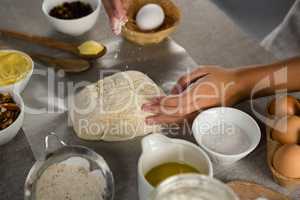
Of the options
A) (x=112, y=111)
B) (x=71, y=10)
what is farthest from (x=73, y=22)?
(x=112, y=111)

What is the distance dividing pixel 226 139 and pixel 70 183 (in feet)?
0.98

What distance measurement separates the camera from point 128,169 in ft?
2.51

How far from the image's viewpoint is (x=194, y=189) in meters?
0.50

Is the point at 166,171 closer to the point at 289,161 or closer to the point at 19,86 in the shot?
the point at 289,161

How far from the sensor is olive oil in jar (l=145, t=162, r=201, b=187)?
642 mm

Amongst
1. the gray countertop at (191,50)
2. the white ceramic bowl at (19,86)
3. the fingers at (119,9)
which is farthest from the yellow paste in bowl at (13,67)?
the fingers at (119,9)

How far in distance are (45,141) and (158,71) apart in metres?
0.31

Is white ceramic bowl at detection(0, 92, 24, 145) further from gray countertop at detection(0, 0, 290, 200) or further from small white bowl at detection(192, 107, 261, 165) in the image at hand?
small white bowl at detection(192, 107, 261, 165)

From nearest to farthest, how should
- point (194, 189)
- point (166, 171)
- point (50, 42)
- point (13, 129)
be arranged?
point (194, 189), point (166, 171), point (13, 129), point (50, 42)

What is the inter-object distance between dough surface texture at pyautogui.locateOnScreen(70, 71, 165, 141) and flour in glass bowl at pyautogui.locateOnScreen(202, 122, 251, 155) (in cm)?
11

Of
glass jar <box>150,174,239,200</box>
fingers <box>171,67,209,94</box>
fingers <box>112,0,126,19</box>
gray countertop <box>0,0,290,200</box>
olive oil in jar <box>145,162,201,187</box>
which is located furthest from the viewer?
fingers <box>112,0,126,19</box>

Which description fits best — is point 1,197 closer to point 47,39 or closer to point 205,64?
point 47,39

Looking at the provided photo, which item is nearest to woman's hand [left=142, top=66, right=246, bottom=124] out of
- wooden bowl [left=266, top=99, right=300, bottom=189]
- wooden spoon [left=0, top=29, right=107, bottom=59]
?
wooden bowl [left=266, top=99, right=300, bottom=189]

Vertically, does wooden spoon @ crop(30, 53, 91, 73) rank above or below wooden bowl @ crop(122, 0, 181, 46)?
below
